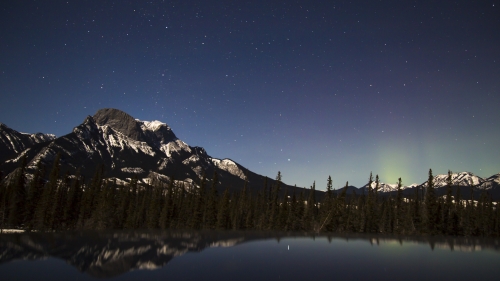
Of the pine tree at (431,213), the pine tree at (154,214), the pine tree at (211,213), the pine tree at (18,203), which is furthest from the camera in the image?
the pine tree at (154,214)

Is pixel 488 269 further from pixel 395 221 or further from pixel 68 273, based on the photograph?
pixel 395 221

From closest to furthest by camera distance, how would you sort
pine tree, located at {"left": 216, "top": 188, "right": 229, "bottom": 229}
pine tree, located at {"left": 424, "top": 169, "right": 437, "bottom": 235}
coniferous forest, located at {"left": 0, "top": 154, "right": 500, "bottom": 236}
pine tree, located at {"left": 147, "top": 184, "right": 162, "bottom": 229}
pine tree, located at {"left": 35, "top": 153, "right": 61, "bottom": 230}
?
pine tree, located at {"left": 35, "top": 153, "right": 61, "bottom": 230} < coniferous forest, located at {"left": 0, "top": 154, "right": 500, "bottom": 236} < pine tree, located at {"left": 424, "top": 169, "right": 437, "bottom": 235} < pine tree, located at {"left": 216, "top": 188, "right": 229, "bottom": 229} < pine tree, located at {"left": 147, "top": 184, "right": 162, "bottom": 229}

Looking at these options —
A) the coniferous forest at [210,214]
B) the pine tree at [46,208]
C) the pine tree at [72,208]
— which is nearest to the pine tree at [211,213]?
the coniferous forest at [210,214]

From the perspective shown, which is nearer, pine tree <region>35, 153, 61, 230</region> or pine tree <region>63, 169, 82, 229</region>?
pine tree <region>35, 153, 61, 230</region>

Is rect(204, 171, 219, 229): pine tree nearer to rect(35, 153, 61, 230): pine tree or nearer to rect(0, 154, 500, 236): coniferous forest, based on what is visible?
rect(0, 154, 500, 236): coniferous forest

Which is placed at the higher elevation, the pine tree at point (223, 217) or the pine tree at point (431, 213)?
the pine tree at point (431, 213)

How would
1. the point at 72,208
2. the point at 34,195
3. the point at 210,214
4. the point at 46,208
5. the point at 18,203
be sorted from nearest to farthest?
the point at 46,208 → the point at 18,203 → the point at 34,195 → the point at 72,208 → the point at 210,214

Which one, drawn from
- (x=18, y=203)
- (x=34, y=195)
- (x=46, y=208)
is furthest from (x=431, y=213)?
(x=18, y=203)

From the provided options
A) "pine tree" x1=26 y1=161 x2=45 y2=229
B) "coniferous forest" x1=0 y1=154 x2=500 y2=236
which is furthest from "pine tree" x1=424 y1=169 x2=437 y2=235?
"pine tree" x1=26 y1=161 x2=45 y2=229

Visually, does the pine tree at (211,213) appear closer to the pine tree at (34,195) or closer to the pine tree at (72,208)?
the pine tree at (72,208)

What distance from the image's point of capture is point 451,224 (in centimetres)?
9625

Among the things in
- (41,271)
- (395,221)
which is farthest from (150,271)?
(395,221)

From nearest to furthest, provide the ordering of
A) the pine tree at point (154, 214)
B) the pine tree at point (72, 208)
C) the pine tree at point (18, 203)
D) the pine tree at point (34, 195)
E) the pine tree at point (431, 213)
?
the pine tree at point (18, 203)
the pine tree at point (34, 195)
the pine tree at point (431, 213)
the pine tree at point (72, 208)
the pine tree at point (154, 214)

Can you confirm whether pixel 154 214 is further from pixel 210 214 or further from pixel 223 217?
pixel 223 217
